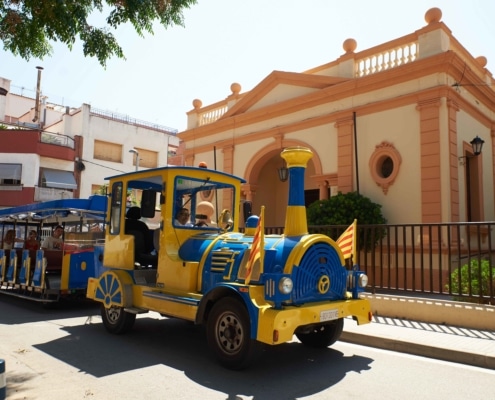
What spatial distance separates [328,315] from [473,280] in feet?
12.0

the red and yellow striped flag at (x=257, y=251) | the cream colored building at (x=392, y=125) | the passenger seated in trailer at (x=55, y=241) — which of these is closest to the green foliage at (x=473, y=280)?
the cream colored building at (x=392, y=125)

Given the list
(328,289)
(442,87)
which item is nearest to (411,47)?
(442,87)

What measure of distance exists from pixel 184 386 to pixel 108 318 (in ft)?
9.06

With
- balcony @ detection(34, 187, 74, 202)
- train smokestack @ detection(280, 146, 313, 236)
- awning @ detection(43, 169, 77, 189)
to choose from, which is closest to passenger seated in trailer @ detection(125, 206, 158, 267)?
train smokestack @ detection(280, 146, 313, 236)

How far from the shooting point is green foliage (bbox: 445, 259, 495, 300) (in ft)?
22.3

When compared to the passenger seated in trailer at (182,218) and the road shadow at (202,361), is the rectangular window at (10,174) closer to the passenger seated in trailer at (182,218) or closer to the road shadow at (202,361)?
the road shadow at (202,361)

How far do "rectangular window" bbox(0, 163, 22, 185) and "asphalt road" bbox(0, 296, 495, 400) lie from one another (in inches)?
848

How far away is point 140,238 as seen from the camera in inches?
265

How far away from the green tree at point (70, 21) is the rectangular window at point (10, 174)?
21727 millimetres

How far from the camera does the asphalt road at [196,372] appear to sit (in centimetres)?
407

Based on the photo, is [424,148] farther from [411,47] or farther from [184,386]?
[184,386]

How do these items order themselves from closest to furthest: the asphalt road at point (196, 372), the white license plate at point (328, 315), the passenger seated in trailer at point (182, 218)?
the asphalt road at point (196, 372)
the white license plate at point (328, 315)
the passenger seated in trailer at point (182, 218)

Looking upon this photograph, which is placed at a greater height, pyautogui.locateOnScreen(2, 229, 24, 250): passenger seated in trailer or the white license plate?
pyautogui.locateOnScreen(2, 229, 24, 250): passenger seated in trailer

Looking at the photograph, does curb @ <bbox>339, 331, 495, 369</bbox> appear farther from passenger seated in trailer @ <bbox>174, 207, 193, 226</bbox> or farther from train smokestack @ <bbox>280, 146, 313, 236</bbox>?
passenger seated in trailer @ <bbox>174, 207, 193, 226</bbox>
